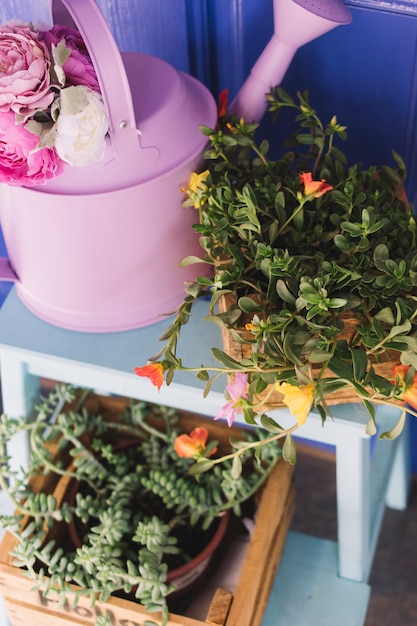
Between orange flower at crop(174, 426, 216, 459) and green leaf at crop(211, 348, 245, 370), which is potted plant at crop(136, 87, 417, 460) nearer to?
green leaf at crop(211, 348, 245, 370)

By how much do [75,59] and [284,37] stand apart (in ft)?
0.75

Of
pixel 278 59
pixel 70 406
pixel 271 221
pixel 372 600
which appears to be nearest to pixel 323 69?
pixel 278 59

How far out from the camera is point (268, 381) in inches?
28.6

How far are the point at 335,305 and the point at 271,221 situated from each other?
0.50 feet

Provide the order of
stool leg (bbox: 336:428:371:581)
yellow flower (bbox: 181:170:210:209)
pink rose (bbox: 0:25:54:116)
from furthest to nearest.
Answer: stool leg (bbox: 336:428:371:581), yellow flower (bbox: 181:170:210:209), pink rose (bbox: 0:25:54:116)

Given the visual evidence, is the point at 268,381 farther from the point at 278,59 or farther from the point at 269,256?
the point at 278,59

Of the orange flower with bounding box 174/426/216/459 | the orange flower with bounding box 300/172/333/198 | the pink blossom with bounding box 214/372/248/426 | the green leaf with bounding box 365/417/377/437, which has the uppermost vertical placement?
the orange flower with bounding box 300/172/333/198

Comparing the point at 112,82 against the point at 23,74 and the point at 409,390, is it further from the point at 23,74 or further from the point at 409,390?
the point at 409,390

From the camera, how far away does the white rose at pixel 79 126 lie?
71 cm

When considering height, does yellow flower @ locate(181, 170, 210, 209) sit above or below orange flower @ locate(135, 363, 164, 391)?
above

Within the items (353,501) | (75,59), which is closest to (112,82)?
(75,59)

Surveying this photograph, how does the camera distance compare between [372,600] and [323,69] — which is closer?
[323,69]

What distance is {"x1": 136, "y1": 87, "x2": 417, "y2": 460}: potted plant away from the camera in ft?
2.34

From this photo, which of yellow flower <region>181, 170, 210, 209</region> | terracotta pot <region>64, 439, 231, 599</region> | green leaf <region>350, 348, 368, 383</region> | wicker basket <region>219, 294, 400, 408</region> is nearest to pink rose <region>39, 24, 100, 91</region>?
yellow flower <region>181, 170, 210, 209</region>
